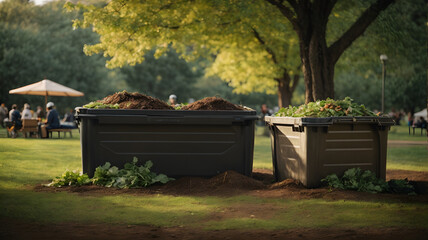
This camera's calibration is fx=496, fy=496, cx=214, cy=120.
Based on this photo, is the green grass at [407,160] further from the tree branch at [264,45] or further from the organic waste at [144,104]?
the tree branch at [264,45]

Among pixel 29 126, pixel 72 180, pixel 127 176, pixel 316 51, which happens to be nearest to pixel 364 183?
pixel 127 176

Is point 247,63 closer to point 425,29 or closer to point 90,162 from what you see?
point 425,29

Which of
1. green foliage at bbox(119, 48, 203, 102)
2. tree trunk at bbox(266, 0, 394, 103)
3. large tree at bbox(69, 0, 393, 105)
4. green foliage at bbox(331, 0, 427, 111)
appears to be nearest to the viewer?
tree trunk at bbox(266, 0, 394, 103)

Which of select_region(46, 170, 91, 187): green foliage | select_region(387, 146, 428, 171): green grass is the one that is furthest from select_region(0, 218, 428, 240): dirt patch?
select_region(387, 146, 428, 171): green grass

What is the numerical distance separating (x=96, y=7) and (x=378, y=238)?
1284 cm

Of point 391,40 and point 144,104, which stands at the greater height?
point 391,40

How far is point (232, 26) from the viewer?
17.7 metres

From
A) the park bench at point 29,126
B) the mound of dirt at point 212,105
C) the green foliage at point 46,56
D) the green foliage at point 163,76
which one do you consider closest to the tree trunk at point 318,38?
the mound of dirt at point 212,105

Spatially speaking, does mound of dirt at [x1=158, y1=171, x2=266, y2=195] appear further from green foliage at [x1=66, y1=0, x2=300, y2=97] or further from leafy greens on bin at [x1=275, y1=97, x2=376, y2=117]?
green foliage at [x1=66, y1=0, x2=300, y2=97]

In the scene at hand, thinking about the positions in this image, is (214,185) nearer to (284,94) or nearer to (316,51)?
(316,51)

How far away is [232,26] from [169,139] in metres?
10.7

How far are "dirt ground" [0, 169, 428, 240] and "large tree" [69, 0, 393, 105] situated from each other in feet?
22.6

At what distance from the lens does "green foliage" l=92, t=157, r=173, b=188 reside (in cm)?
755

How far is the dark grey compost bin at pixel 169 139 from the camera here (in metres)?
7.61
